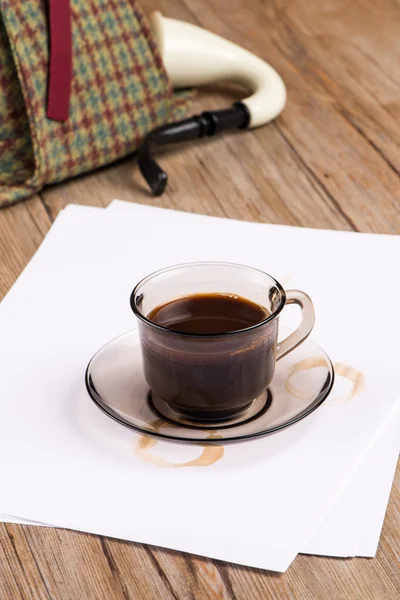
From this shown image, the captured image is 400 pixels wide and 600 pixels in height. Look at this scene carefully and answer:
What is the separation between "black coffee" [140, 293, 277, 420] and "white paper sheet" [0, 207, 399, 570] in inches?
1.6

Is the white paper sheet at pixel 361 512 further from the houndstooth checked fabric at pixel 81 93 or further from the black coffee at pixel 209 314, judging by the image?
the houndstooth checked fabric at pixel 81 93

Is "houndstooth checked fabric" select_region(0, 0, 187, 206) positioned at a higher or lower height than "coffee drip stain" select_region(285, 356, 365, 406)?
lower

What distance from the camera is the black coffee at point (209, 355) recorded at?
0.53 m

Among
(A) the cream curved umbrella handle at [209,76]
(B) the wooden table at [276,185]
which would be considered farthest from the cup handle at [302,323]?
(A) the cream curved umbrella handle at [209,76]

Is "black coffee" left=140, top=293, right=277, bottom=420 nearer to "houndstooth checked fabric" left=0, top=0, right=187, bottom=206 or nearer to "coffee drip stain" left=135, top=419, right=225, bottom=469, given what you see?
"coffee drip stain" left=135, top=419, right=225, bottom=469

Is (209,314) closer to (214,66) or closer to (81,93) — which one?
(81,93)

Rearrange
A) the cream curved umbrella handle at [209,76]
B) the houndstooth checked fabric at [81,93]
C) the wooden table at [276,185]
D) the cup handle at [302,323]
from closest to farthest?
the wooden table at [276,185] < the cup handle at [302,323] < the houndstooth checked fabric at [81,93] < the cream curved umbrella handle at [209,76]

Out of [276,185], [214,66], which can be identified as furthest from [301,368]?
[214,66]

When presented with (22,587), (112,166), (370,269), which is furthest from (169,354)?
(112,166)

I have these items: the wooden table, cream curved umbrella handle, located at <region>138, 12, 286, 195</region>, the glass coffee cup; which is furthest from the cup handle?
cream curved umbrella handle, located at <region>138, 12, 286, 195</region>

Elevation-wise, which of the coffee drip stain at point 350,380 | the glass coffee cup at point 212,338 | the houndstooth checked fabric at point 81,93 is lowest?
the houndstooth checked fabric at point 81,93

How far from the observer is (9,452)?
574 mm

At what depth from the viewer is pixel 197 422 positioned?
1.87 feet

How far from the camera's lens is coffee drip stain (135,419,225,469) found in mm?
553
